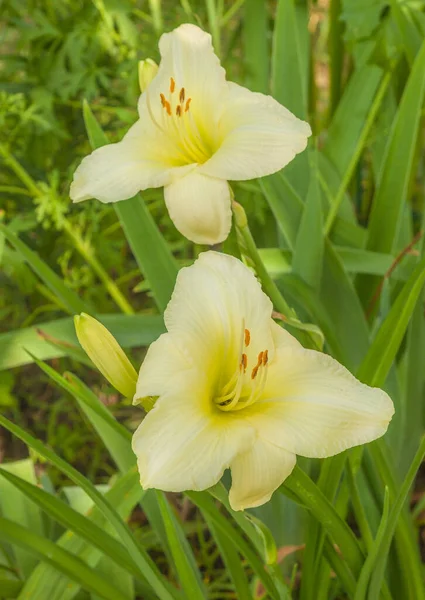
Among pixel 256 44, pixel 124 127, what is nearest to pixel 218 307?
pixel 124 127

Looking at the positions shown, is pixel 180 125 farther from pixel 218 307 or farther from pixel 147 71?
pixel 218 307

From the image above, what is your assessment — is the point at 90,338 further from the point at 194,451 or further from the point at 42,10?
the point at 42,10

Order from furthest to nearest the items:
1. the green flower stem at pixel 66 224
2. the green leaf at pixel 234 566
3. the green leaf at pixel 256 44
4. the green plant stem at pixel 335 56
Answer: the green plant stem at pixel 335 56
the green leaf at pixel 256 44
the green flower stem at pixel 66 224
the green leaf at pixel 234 566

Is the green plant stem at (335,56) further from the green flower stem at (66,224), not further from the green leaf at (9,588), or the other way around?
the green leaf at (9,588)

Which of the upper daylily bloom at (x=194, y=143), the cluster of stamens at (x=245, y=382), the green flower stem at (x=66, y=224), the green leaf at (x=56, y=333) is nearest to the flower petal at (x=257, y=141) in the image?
the upper daylily bloom at (x=194, y=143)

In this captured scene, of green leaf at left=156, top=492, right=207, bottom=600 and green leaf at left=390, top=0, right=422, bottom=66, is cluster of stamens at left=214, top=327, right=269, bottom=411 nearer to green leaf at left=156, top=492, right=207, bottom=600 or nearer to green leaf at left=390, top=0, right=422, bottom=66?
green leaf at left=156, top=492, right=207, bottom=600
